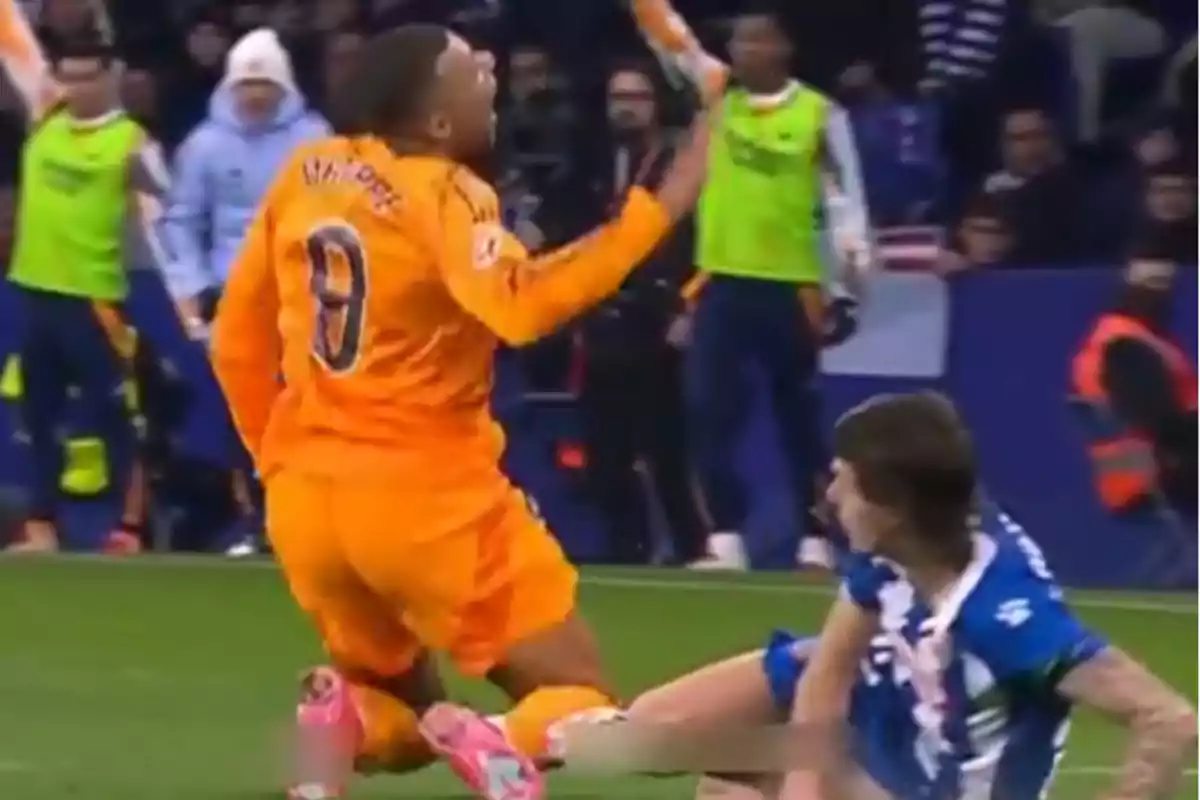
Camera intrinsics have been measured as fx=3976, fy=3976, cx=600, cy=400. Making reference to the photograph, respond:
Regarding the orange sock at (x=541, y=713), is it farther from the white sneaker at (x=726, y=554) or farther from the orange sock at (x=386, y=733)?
the white sneaker at (x=726, y=554)

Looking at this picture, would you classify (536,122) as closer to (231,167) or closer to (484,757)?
(231,167)

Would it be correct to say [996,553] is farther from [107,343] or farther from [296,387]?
[107,343]

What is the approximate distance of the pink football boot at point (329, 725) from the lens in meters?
8.09

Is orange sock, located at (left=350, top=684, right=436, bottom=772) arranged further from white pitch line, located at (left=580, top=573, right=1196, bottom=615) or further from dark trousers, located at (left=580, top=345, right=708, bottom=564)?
dark trousers, located at (left=580, top=345, right=708, bottom=564)

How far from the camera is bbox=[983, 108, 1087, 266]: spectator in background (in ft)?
49.1

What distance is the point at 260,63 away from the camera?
1484cm

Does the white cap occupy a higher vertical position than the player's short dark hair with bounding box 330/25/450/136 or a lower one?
lower

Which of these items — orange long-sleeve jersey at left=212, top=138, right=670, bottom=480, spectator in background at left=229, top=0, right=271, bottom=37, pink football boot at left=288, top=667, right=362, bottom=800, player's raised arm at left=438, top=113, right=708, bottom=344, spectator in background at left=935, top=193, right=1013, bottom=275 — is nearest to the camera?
player's raised arm at left=438, top=113, right=708, bottom=344

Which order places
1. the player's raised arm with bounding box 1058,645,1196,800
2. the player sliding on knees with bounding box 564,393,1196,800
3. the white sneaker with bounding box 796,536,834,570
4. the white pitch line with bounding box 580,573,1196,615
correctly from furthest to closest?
the white sneaker with bounding box 796,536,834,570 < the white pitch line with bounding box 580,573,1196,615 < the player sliding on knees with bounding box 564,393,1196,800 < the player's raised arm with bounding box 1058,645,1196,800

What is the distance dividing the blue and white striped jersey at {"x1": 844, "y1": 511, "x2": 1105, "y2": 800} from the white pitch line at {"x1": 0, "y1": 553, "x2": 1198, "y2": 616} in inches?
299

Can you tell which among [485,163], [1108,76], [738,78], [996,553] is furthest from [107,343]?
[996,553]

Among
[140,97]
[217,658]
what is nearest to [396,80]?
[217,658]

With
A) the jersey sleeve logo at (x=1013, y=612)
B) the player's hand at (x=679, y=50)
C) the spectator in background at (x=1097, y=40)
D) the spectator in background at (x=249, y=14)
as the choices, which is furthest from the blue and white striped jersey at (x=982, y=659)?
the spectator in background at (x=249, y=14)

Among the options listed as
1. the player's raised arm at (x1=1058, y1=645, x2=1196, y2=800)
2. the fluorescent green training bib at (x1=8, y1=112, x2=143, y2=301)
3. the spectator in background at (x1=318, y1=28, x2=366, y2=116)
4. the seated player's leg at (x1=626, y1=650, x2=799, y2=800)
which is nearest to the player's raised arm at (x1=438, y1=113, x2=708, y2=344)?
the seated player's leg at (x1=626, y1=650, x2=799, y2=800)
